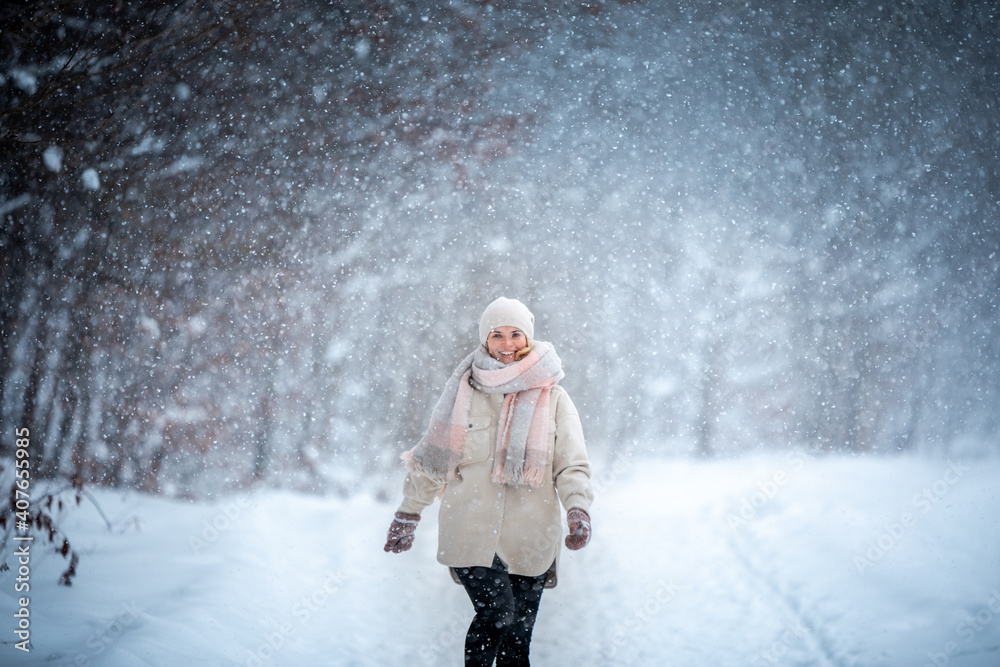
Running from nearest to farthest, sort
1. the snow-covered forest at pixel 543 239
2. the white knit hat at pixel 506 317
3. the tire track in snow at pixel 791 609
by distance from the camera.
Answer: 1. the white knit hat at pixel 506 317
2. the tire track in snow at pixel 791 609
3. the snow-covered forest at pixel 543 239

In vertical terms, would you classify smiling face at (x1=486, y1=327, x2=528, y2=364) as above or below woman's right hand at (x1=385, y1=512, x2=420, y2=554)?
above

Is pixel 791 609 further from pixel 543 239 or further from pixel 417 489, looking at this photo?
pixel 543 239

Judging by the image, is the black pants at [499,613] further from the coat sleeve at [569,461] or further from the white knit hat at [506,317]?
the white knit hat at [506,317]

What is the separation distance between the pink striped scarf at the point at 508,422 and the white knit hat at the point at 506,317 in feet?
0.24

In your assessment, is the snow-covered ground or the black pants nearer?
the black pants

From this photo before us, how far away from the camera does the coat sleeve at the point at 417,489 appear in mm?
1984

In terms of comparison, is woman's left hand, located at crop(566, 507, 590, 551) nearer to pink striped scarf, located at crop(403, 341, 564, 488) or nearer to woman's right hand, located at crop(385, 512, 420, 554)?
pink striped scarf, located at crop(403, 341, 564, 488)

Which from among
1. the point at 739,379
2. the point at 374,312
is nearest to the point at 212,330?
the point at 374,312

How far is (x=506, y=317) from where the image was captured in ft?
6.57

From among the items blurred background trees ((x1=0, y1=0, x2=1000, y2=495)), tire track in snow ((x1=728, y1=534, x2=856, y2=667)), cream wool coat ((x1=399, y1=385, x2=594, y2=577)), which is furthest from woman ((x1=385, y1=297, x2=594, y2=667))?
tire track in snow ((x1=728, y1=534, x2=856, y2=667))

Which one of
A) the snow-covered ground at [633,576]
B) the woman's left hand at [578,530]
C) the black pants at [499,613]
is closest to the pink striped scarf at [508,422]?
the woman's left hand at [578,530]

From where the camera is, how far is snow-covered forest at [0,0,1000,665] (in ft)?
8.38

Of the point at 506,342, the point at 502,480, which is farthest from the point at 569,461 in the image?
the point at 506,342

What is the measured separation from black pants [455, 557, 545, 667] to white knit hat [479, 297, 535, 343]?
702mm
